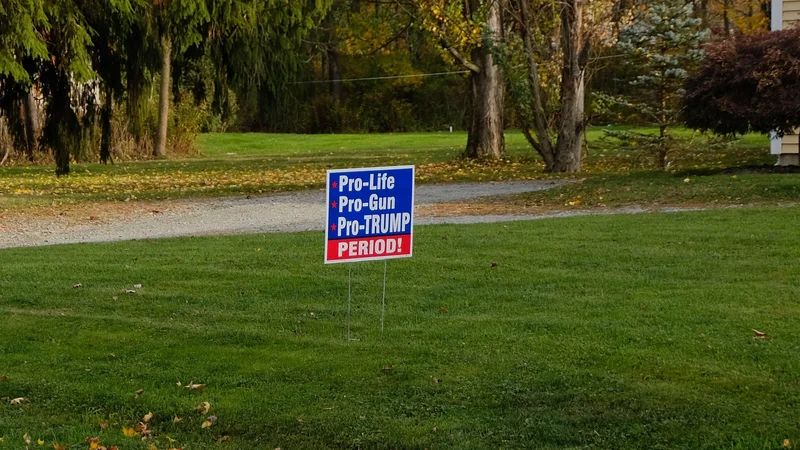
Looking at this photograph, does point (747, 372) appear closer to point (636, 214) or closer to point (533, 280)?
point (533, 280)

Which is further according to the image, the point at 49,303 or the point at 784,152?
the point at 784,152

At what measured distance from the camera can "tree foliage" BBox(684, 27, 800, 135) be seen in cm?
1484

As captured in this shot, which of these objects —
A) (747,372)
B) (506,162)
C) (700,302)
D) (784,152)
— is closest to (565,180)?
(784,152)

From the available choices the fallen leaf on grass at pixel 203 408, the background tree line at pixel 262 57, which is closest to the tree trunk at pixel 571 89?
the background tree line at pixel 262 57

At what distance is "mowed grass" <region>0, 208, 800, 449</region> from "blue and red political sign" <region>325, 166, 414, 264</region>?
0.65 m

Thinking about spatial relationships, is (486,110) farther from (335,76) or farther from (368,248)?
(335,76)

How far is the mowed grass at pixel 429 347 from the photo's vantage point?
5.66 meters

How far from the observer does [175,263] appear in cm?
1032

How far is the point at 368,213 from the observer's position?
6770 mm

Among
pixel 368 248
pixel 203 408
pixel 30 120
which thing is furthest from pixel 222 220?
pixel 203 408

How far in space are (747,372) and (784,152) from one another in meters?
13.4

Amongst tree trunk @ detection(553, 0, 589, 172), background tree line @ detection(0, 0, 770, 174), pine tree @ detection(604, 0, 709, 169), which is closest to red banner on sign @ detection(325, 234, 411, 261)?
background tree line @ detection(0, 0, 770, 174)

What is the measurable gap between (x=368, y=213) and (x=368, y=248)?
0.23 metres

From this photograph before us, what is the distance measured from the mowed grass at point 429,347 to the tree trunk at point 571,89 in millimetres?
9606
